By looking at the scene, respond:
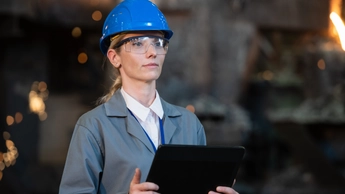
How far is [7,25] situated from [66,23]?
25.1 inches

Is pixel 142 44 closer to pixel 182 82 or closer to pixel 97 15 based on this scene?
pixel 182 82

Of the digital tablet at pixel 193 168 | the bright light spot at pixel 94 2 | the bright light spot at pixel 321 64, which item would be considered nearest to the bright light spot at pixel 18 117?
the bright light spot at pixel 94 2

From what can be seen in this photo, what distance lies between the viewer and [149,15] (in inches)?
83.8

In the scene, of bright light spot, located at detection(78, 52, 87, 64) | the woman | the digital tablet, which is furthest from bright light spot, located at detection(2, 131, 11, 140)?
the digital tablet

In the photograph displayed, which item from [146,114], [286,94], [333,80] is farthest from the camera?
[286,94]

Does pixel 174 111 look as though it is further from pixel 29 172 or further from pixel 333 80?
pixel 333 80

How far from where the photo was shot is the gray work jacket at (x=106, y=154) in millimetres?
1995

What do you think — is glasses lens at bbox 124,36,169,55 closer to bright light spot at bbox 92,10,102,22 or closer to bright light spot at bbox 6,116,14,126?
bright light spot at bbox 92,10,102,22

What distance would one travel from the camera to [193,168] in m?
1.92

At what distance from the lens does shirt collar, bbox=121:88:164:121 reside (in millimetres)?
2105

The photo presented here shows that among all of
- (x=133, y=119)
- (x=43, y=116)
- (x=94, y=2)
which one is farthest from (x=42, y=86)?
(x=133, y=119)

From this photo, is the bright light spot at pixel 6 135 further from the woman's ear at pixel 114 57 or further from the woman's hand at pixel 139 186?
the woman's hand at pixel 139 186

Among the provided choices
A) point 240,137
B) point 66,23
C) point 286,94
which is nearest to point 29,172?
point 66,23

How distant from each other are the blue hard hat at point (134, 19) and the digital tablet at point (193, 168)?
401mm
